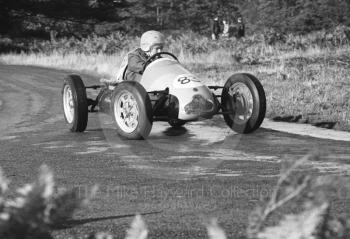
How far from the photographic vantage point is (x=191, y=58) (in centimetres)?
2297

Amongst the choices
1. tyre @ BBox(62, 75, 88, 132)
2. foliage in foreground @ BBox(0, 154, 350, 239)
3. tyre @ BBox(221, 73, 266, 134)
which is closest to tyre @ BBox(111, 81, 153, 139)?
tyre @ BBox(62, 75, 88, 132)

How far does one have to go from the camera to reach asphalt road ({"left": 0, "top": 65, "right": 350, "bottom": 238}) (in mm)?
4727

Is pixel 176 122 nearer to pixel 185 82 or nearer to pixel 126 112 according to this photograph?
pixel 185 82

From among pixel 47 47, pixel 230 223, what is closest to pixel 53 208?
pixel 230 223

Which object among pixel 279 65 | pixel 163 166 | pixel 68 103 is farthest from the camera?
pixel 279 65

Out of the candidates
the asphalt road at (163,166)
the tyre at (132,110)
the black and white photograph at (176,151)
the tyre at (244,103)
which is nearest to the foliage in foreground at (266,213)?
the black and white photograph at (176,151)

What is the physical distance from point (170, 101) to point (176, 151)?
1471 mm

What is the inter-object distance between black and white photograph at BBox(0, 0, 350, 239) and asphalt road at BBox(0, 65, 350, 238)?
15 millimetres

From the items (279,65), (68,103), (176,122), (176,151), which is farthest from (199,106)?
(279,65)

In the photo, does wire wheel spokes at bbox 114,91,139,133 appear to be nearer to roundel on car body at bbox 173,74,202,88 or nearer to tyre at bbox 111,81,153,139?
tyre at bbox 111,81,153,139

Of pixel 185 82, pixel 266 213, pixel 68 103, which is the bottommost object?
pixel 68 103

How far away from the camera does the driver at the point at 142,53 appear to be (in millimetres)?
10234

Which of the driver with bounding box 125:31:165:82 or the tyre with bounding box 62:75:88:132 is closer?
the tyre with bounding box 62:75:88:132

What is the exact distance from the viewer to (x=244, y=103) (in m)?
9.55
